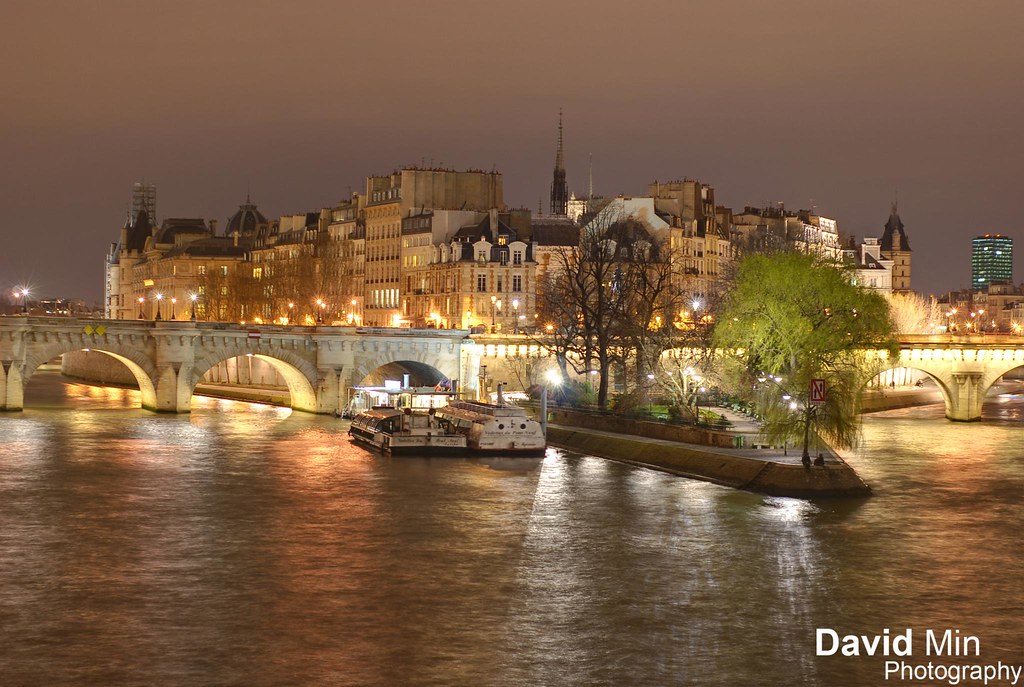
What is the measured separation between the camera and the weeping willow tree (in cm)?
5409

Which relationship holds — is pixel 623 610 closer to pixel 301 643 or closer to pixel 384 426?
pixel 301 643

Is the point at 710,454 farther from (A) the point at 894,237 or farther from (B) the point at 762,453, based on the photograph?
(A) the point at 894,237

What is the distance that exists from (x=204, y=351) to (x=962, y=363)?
1494 inches

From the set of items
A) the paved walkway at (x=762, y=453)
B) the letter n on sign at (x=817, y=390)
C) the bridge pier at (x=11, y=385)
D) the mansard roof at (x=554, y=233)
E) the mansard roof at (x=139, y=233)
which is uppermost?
the mansard roof at (x=139, y=233)

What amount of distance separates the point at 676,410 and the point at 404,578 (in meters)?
25.4

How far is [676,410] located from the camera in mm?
59188

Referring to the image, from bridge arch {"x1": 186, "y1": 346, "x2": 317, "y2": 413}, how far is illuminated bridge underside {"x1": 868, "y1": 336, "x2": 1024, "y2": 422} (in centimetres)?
2962

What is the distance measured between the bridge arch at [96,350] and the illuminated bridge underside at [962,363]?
3693 centimetres

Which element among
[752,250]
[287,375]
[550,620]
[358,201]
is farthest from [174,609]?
[358,201]

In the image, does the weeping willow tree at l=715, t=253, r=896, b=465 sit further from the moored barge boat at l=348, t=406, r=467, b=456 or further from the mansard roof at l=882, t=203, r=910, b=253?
the mansard roof at l=882, t=203, r=910, b=253

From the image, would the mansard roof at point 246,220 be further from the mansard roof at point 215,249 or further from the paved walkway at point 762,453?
the paved walkway at point 762,453

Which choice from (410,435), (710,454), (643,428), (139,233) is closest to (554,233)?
(410,435)

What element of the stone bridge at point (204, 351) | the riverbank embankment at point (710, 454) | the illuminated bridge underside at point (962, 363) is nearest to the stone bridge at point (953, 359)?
the illuminated bridge underside at point (962, 363)

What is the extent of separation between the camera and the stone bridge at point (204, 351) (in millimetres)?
74250
